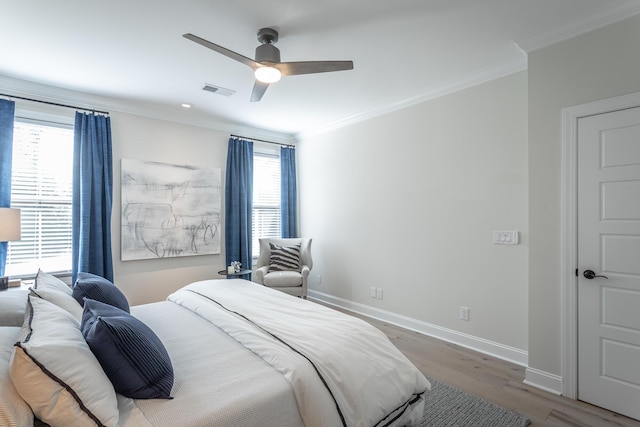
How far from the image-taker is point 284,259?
4.57 meters

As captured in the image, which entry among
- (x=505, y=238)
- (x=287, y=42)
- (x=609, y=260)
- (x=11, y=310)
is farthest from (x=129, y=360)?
(x=505, y=238)

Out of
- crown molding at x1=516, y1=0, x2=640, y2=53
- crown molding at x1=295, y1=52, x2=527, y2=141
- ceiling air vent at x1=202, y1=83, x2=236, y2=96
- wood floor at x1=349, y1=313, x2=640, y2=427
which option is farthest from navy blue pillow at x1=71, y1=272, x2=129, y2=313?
crown molding at x1=516, y1=0, x2=640, y2=53

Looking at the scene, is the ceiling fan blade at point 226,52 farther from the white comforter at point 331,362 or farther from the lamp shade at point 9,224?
the lamp shade at point 9,224

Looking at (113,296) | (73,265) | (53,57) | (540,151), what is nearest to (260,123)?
(53,57)

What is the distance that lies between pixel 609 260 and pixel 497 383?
126cm

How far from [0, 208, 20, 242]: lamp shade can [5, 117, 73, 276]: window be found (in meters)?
0.83

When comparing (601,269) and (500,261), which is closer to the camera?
(601,269)

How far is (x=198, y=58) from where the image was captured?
286 centimetres

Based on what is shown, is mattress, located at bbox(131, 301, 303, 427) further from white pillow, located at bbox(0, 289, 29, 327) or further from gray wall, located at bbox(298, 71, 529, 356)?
gray wall, located at bbox(298, 71, 529, 356)

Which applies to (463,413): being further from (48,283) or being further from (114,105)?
(114,105)

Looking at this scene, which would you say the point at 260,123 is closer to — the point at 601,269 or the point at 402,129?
the point at 402,129

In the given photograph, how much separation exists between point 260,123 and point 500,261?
3.66 meters

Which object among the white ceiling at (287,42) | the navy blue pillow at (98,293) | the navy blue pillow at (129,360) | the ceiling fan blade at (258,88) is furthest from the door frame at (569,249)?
the navy blue pillow at (98,293)

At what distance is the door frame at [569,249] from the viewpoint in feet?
7.82
